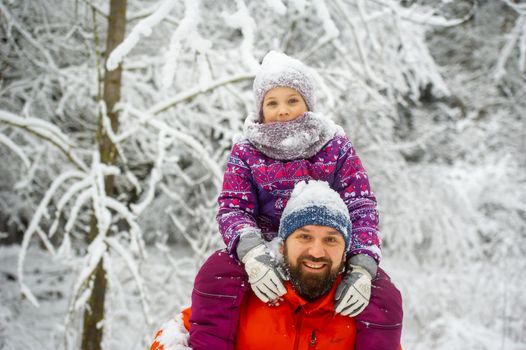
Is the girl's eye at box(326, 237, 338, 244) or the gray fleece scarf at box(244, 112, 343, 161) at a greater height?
the gray fleece scarf at box(244, 112, 343, 161)

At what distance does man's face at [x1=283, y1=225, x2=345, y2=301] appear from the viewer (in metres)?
1.52

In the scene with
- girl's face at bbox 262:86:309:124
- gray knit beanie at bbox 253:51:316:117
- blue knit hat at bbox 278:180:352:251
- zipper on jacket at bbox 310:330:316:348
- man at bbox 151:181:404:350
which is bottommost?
zipper on jacket at bbox 310:330:316:348

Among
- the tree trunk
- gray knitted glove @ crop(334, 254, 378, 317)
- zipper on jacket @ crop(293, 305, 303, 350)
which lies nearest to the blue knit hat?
gray knitted glove @ crop(334, 254, 378, 317)

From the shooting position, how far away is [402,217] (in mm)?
6102

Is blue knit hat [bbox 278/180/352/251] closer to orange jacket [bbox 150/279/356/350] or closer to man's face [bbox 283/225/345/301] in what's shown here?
man's face [bbox 283/225/345/301]

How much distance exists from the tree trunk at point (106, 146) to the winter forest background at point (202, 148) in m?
0.01

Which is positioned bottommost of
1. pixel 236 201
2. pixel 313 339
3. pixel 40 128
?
pixel 313 339

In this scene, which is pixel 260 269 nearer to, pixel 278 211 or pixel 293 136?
pixel 278 211

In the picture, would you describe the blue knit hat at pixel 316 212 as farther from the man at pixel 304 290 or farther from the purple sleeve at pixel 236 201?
the purple sleeve at pixel 236 201

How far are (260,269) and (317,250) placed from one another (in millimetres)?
261

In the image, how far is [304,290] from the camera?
5.06 feet

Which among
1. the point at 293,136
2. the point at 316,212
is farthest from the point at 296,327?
the point at 293,136

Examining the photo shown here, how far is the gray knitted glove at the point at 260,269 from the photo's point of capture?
1449mm

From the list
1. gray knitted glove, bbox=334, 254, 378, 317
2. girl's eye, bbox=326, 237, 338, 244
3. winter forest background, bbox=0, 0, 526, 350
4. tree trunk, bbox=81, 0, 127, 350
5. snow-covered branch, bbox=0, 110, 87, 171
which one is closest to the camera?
gray knitted glove, bbox=334, 254, 378, 317
